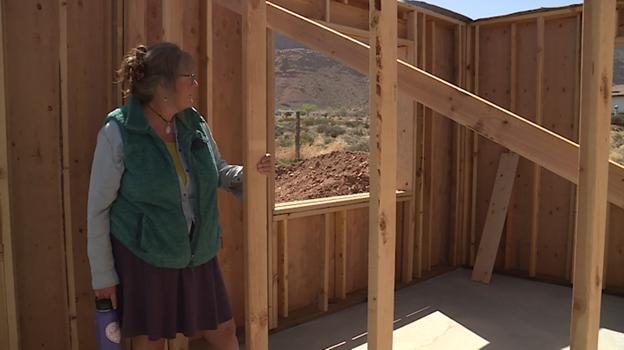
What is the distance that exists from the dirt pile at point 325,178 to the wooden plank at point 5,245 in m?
4.28

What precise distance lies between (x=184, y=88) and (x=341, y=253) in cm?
283

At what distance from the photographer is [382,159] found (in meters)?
1.43

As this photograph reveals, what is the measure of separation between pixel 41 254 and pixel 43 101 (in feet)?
2.45

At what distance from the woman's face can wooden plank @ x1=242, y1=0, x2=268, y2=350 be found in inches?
8.7

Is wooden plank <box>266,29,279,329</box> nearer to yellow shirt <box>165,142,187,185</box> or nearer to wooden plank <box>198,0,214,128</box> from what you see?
wooden plank <box>198,0,214,128</box>

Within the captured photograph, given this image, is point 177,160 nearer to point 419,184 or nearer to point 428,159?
point 419,184

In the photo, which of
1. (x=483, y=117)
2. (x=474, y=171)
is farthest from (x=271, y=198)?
(x=474, y=171)

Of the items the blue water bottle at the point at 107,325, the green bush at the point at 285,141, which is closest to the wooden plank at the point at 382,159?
the blue water bottle at the point at 107,325

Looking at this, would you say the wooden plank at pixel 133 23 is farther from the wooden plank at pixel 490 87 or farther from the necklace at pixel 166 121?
the wooden plank at pixel 490 87

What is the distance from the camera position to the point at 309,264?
167 inches

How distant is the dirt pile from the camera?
7184 millimetres

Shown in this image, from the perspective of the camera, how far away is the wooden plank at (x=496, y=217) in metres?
5.19

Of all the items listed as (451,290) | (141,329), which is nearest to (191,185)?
(141,329)

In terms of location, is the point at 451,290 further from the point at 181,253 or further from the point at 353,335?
the point at 181,253
